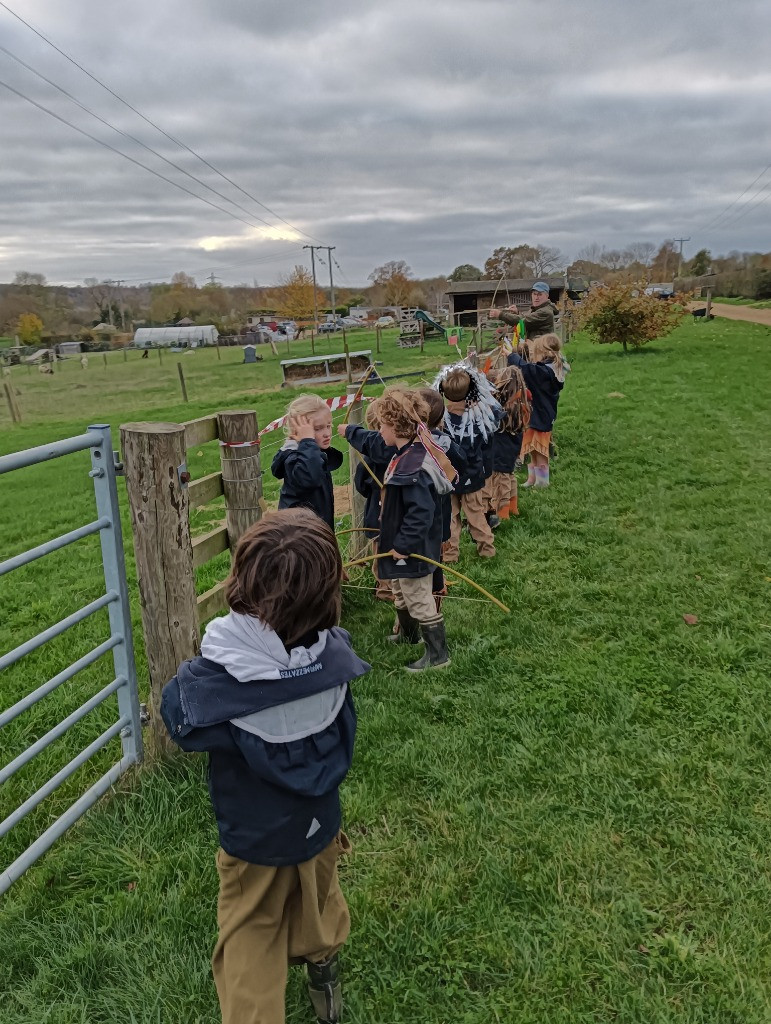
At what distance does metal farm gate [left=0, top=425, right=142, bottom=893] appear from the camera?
2709 millimetres

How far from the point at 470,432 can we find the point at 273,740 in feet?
15.1

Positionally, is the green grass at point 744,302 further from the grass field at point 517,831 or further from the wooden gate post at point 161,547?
the wooden gate post at point 161,547

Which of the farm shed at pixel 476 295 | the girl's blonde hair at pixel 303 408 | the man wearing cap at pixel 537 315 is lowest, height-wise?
the girl's blonde hair at pixel 303 408

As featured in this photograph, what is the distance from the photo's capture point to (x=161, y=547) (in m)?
3.30

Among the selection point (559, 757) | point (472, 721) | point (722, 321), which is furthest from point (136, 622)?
point (722, 321)

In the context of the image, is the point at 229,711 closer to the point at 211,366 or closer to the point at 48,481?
the point at 48,481

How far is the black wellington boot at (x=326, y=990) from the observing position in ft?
7.39

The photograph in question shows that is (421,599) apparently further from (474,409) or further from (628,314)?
(628,314)

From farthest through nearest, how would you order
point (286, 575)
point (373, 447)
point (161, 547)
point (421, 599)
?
1. point (373, 447)
2. point (421, 599)
3. point (161, 547)
4. point (286, 575)

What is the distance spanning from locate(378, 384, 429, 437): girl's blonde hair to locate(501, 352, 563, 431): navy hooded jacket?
4448 mm

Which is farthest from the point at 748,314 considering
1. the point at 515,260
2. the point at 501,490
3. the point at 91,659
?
the point at 91,659

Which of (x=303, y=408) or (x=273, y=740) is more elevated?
(x=303, y=408)

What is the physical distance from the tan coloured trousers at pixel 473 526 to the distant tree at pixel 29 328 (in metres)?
96.0


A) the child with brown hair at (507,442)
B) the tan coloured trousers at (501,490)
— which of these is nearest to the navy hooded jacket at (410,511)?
the child with brown hair at (507,442)
